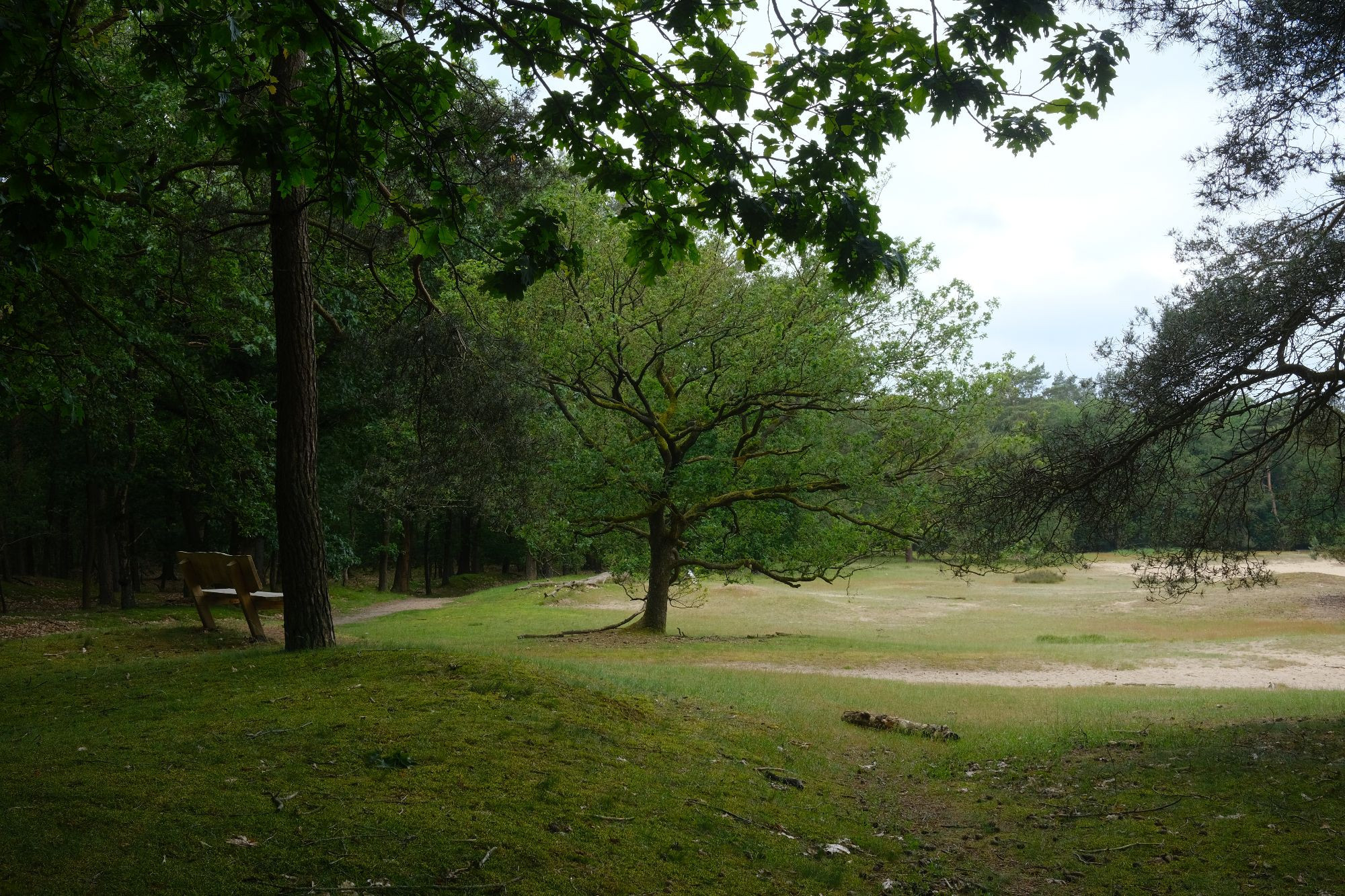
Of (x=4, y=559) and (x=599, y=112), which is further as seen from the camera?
(x=4, y=559)

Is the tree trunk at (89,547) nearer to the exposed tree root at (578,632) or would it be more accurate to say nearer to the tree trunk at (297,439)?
the exposed tree root at (578,632)

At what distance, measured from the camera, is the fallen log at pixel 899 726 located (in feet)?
32.2

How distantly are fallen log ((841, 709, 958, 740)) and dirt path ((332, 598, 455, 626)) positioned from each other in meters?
17.1

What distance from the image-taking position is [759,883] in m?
4.77

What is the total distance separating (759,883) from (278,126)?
5.16m

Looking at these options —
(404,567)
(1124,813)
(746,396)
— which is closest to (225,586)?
(746,396)

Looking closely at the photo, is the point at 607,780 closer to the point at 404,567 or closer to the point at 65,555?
the point at 404,567

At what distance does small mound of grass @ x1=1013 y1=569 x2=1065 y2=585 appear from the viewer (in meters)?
47.8

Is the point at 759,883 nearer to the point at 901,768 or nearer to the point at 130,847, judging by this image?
the point at 130,847

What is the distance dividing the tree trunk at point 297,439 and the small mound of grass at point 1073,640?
810 inches

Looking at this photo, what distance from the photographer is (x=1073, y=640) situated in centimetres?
2486

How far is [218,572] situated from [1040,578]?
147 feet

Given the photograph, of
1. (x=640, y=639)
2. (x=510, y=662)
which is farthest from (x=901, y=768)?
(x=640, y=639)

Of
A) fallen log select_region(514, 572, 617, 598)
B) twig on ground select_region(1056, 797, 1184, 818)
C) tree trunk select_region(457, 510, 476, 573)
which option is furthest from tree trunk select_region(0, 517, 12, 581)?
twig on ground select_region(1056, 797, 1184, 818)
